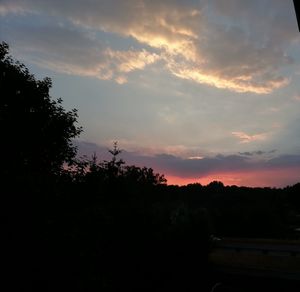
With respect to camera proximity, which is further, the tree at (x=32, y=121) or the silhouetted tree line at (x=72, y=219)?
the tree at (x=32, y=121)

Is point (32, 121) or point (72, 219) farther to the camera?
point (32, 121)

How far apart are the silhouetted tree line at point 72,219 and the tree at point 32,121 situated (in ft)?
0.22

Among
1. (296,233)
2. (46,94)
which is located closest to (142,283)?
(46,94)

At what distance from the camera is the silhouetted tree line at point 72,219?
938 cm

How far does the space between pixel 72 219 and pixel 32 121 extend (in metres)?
16.8

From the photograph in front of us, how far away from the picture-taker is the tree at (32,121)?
25.1 m

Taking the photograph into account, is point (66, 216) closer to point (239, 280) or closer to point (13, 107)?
point (239, 280)

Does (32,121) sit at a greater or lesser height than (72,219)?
greater

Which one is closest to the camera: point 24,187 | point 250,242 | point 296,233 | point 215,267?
point 24,187

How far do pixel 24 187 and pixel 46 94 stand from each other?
766 inches

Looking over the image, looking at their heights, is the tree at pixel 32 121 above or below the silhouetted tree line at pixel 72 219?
above

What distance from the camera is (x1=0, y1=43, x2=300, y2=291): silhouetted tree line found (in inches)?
369

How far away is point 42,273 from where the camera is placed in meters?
9.18

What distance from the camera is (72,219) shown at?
10867mm
